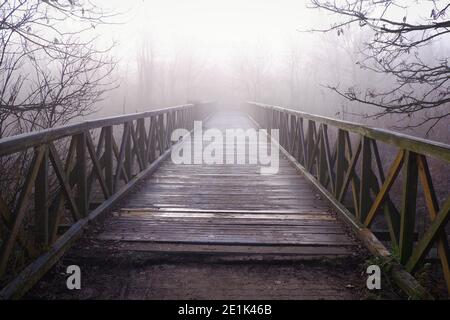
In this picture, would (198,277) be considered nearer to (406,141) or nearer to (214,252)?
(214,252)

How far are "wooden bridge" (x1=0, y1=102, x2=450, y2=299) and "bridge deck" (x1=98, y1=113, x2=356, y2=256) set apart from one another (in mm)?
12

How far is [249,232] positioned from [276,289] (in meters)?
1.25

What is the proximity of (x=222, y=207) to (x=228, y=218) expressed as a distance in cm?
55

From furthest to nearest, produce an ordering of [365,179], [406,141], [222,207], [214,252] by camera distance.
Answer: [222,207] < [365,179] < [214,252] < [406,141]

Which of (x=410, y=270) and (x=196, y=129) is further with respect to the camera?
(x=196, y=129)

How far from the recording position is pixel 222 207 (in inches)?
213

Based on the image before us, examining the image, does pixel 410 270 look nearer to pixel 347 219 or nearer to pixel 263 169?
pixel 347 219

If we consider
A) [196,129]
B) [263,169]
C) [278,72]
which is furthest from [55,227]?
[278,72]

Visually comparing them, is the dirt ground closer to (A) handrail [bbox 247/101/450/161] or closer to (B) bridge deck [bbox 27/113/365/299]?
(B) bridge deck [bbox 27/113/365/299]

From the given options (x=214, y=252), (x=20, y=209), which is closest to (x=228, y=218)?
(x=214, y=252)
